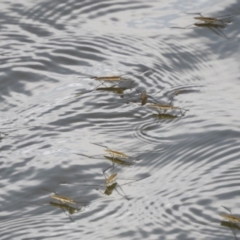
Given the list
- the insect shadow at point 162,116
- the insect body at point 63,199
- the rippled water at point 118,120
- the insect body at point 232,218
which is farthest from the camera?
the insect shadow at point 162,116

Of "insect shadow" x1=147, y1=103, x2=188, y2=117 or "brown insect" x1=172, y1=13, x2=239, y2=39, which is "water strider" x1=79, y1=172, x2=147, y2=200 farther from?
"brown insect" x1=172, y1=13, x2=239, y2=39

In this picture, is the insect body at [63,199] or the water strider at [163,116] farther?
the water strider at [163,116]

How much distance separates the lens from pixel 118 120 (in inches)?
157

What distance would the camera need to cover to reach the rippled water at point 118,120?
127 inches

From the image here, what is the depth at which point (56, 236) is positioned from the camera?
3117mm

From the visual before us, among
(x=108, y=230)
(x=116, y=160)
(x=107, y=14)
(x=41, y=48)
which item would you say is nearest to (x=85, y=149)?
(x=116, y=160)

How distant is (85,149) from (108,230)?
70 centimetres

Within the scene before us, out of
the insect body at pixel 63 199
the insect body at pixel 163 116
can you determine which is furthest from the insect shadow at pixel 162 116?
the insect body at pixel 63 199

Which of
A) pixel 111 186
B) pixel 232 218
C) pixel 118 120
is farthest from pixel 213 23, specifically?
pixel 232 218

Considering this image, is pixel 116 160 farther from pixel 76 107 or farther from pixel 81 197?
pixel 76 107

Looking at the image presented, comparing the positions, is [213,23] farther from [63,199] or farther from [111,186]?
[63,199]

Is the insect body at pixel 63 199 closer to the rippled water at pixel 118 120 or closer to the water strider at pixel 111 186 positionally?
the rippled water at pixel 118 120

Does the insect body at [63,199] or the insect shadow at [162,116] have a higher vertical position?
the insect shadow at [162,116]

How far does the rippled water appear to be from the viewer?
10.6 feet
